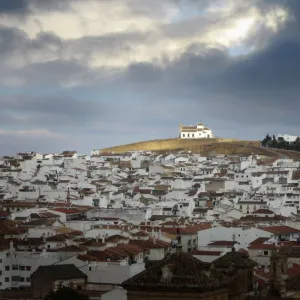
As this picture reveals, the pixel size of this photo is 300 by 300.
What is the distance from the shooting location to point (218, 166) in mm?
152250

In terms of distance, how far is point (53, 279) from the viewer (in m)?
55.5

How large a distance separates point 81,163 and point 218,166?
2081 centimetres

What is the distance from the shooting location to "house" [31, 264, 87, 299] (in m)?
54.9

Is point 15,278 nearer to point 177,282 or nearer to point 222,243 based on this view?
Answer: point 222,243

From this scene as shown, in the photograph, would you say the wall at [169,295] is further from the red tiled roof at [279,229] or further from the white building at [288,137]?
the white building at [288,137]

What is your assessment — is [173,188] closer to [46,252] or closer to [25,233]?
[25,233]

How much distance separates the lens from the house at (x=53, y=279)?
180 feet

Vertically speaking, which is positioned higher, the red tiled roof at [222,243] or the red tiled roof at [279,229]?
the red tiled roof at [279,229]

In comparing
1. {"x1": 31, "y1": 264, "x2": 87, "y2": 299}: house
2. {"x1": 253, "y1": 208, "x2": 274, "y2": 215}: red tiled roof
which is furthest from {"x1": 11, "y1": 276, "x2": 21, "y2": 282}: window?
{"x1": 253, "y1": 208, "x2": 274, "y2": 215}: red tiled roof

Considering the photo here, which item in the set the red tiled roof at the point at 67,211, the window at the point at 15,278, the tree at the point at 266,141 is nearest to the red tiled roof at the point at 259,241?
the window at the point at 15,278

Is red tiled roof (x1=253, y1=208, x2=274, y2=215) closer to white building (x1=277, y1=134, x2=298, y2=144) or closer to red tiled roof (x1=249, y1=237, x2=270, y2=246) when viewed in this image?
red tiled roof (x1=249, y1=237, x2=270, y2=246)

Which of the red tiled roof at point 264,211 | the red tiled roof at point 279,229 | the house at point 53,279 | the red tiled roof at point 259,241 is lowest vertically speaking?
the house at point 53,279

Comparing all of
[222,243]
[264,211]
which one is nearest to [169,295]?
[222,243]

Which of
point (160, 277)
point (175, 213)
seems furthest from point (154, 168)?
point (160, 277)
